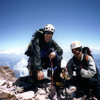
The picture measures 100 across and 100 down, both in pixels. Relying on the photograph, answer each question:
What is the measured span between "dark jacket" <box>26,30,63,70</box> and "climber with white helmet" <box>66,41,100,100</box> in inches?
50.9

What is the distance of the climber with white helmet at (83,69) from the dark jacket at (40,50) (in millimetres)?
1292

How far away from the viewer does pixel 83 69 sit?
5859 millimetres

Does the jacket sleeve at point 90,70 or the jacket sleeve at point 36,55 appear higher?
the jacket sleeve at point 36,55

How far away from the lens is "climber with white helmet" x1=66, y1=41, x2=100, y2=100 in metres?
5.63

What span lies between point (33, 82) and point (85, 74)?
3.42 meters

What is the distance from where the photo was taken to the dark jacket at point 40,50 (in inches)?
233

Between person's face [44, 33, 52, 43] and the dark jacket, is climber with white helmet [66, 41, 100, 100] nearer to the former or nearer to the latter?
the dark jacket

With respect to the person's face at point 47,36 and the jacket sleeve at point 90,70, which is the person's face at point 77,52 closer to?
the jacket sleeve at point 90,70

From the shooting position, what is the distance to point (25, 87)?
22.2 feet

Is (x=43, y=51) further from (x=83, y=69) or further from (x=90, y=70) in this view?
(x=90, y=70)

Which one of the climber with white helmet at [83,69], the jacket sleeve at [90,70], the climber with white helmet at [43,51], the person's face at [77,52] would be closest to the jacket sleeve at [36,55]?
the climber with white helmet at [43,51]

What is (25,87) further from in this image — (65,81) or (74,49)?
(74,49)

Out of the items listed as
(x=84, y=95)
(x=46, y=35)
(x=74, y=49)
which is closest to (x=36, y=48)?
(x=46, y=35)

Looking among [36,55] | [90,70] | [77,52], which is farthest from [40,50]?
[90,70]
